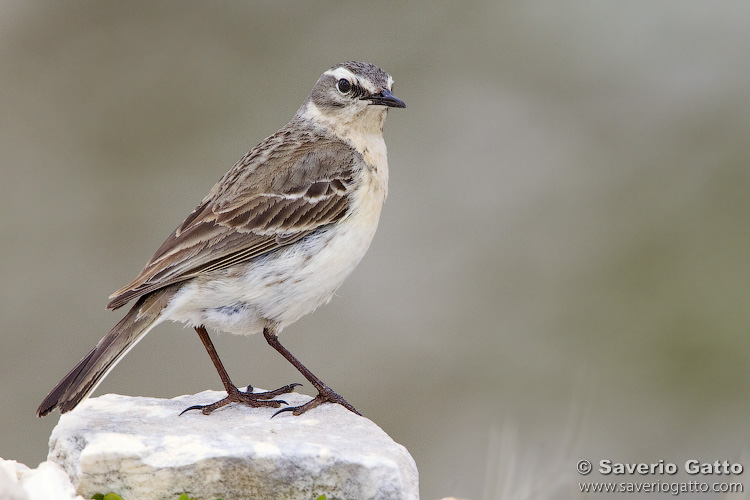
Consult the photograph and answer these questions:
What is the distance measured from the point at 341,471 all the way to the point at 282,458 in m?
0.36

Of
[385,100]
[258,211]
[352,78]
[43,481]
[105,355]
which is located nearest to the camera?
[43,481]

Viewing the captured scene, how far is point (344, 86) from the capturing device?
7832 millimetres

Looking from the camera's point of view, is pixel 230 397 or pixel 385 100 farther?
pixel 385 100

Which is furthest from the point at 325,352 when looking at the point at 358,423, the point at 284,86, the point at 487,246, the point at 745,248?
the point at 358,423

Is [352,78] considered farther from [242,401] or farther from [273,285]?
[242,401]

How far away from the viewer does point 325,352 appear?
44.6ft

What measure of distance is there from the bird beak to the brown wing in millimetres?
422

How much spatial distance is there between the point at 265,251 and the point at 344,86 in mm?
1656

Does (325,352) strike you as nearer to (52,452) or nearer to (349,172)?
(349,172)

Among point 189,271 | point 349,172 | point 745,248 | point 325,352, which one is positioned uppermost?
point 349,172

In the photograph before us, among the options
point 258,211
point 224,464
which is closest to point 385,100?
point 258,211

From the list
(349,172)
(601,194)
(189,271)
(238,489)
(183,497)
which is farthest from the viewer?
(601,194)

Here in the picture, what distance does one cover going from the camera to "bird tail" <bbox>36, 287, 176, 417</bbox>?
6254 millimetres

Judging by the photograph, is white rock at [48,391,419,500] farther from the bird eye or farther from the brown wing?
the bird eye
